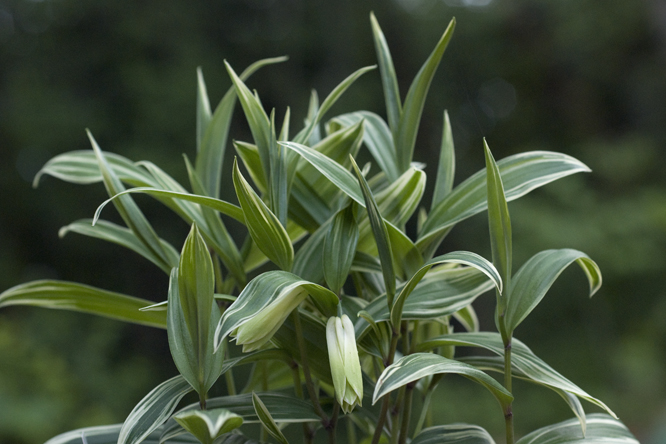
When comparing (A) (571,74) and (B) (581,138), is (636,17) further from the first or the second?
(B) (581,138)

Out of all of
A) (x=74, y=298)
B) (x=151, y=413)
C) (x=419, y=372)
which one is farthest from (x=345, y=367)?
(x=74, y=298)

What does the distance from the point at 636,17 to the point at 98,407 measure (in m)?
2.94

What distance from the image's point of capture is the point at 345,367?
29cm

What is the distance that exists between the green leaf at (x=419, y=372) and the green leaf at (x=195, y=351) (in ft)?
0.33

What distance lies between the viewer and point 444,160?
49 centimetres

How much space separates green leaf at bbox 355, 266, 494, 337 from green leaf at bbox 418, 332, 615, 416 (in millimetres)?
22

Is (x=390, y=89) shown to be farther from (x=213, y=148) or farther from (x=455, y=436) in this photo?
(x=455, y=436)

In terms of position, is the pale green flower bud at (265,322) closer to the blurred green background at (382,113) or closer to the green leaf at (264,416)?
the green leaf at (264,416)

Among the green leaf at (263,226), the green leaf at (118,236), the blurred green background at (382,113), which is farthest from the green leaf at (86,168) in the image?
the blurred green background at (382,113)

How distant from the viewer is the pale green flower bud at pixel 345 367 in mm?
281

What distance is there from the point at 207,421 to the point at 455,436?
0.20 m

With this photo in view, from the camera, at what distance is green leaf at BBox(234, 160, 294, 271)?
321mm

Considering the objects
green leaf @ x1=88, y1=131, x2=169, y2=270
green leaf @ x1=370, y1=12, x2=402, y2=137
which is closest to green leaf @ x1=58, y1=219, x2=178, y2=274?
green leaf @ x1=88, y1=131, x2=169, y2=270

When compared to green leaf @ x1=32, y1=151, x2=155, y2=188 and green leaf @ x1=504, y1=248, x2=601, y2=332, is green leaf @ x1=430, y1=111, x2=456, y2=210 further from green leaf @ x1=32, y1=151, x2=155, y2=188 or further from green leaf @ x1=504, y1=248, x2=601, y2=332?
green leaf @ x1=32, y1=151, x2=155, y2=188
